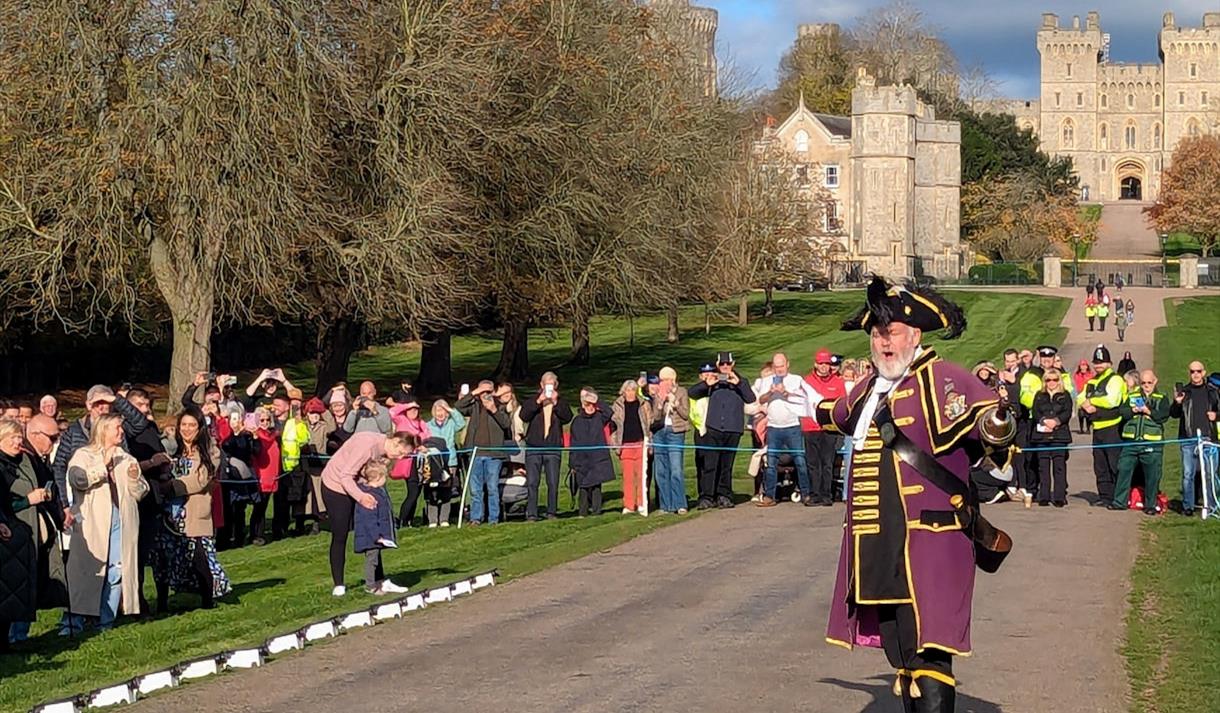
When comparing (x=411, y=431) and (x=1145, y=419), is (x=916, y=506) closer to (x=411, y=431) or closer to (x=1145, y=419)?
(x=411, y=431)

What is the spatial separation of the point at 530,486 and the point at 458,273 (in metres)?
17.5

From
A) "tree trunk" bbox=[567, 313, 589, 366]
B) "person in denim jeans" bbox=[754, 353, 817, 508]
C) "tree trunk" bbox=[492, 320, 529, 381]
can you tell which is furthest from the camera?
"tree trunk" bbox=[567, 313, 589, 366]

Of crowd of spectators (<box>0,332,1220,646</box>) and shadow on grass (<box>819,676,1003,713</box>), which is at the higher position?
crowd of spectators (<box>0,332,1220,646</box>)

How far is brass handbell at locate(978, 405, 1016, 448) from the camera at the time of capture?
802 centimetres

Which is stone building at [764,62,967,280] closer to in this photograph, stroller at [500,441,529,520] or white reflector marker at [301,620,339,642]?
stroller at [500,441,529,520]

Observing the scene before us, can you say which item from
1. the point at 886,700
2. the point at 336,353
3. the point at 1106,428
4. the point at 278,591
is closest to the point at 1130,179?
the point at 336,353

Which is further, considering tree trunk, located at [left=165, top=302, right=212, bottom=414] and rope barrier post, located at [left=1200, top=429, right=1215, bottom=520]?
tree trunk, located at [left=165, top=302, right=212, bottom=414]

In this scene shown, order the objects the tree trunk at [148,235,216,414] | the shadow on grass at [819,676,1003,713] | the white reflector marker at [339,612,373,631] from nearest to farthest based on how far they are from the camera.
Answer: the shadow on grass at [819,676,1003,713], the white reflector marker at [339,612,373,631], the tree trunk at [148,235,216,414]

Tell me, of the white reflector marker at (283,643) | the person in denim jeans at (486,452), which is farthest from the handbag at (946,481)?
the person in denim jeans at (486,452)

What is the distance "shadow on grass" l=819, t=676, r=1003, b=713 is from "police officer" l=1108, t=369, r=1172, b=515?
38.6 feet

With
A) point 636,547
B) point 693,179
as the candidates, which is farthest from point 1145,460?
point 693,179

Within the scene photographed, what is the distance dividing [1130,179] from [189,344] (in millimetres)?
171995

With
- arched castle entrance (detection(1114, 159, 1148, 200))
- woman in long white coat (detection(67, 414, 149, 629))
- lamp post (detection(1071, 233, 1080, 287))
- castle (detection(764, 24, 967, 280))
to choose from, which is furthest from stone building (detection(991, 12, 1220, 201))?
woman in long white coat (detection(67, 414, 149, 629))

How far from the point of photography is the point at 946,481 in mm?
8266
